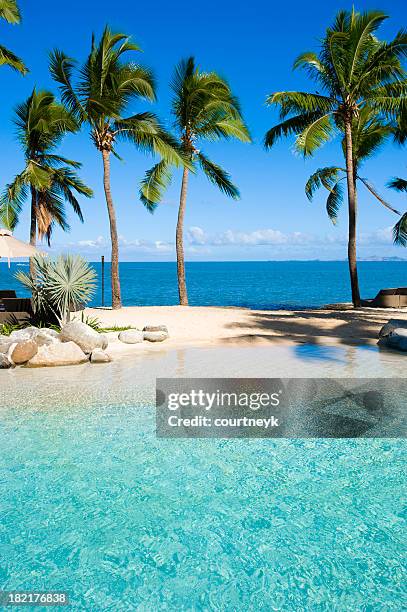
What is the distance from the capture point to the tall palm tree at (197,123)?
2003cm

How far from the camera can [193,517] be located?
14.8 ft

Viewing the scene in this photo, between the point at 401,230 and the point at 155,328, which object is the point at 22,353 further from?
the point at 401,230

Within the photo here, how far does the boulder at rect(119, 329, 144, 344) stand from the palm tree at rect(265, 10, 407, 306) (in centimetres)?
916

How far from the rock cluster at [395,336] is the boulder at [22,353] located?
25.7 feet

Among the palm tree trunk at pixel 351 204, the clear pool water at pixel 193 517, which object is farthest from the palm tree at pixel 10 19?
the clear pool water at pixel 193 517

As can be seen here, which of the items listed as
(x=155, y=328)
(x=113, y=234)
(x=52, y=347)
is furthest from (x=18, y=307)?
(x=113, y=234)

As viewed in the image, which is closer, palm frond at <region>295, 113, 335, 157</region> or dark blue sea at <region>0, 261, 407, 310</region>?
palm frond at <region>295, 113, 335, 157</region>

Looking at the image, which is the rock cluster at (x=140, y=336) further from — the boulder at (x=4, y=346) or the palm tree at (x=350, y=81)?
the palm tree at (x=350, y=81)

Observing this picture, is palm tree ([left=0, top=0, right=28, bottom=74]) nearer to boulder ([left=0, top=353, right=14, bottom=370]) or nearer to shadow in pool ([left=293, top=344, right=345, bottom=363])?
boulder ([left=0, top=353, right=14, bottom=370])

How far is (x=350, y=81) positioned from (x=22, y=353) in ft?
48.2

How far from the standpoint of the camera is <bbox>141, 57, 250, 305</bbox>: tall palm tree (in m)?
20.0

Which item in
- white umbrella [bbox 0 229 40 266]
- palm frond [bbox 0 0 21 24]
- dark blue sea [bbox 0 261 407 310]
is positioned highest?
palm frond [bbox 0 0 21 24]

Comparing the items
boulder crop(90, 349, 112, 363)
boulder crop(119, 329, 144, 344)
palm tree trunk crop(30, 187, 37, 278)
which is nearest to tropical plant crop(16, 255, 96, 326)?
boulder crop(119, 329, 144, 344)

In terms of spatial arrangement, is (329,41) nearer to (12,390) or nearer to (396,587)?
(12,390)
